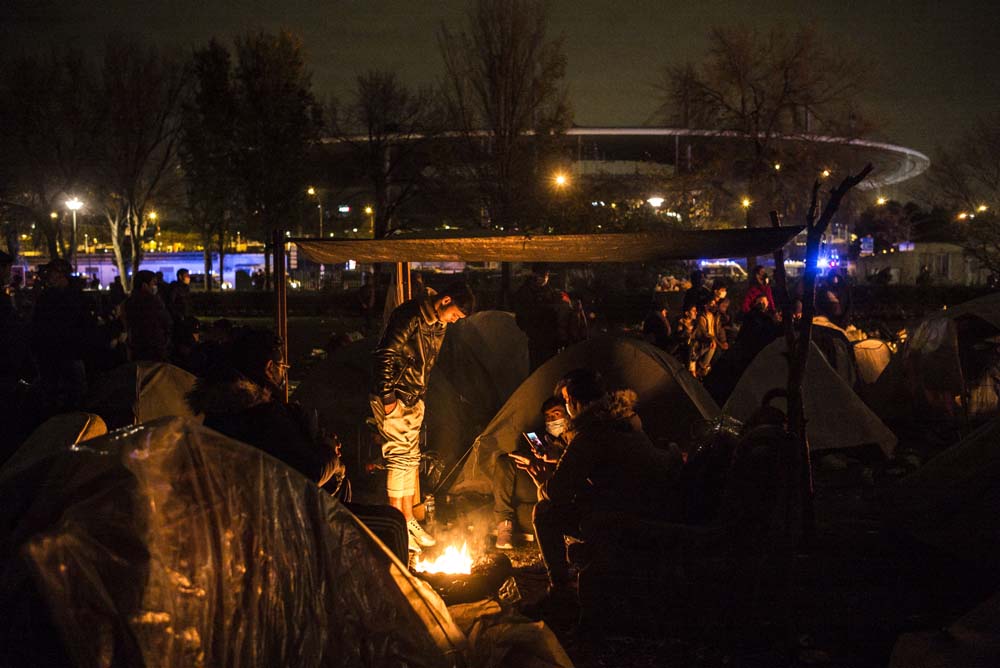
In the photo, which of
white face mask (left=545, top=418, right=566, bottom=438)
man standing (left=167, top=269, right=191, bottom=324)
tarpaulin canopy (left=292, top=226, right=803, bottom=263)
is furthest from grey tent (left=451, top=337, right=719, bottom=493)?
man standing (left=167, top=269, right=191, bottom=324)

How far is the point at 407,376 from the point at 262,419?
2.17m

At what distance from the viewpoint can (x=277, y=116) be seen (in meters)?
32.3

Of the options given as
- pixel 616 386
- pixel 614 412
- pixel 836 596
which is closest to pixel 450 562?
pixel 614 412

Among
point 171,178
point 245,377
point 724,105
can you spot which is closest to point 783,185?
point 724,105

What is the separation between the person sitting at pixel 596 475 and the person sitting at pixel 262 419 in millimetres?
1006

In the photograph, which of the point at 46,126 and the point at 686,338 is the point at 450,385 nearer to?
the point at 686,338

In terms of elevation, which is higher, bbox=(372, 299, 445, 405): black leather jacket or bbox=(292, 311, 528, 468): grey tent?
bbox=(372, 299, 445, 405): black leather jacket

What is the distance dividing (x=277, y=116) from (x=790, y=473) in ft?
99.8

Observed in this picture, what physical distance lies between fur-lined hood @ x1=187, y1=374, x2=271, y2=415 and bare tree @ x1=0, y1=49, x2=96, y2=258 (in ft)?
117

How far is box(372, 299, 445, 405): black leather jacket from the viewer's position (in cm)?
629

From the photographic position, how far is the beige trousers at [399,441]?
642 cm

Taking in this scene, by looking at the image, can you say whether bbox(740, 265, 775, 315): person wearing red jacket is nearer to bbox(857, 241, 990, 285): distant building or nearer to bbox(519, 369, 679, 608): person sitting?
bbox(519, 369, 679, 608): person sitting

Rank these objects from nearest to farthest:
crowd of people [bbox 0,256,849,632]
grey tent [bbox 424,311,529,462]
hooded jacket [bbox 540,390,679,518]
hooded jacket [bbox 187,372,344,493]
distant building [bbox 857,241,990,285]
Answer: hooded jacket [bbox 187,372,344,493] < crowd of people [bbox 0,256,849,632] < hooded jacket [bbox 540,390,679,518] < grey tent [bbox 424,311,529,462] < distant building [bbox 857,241,990,285]

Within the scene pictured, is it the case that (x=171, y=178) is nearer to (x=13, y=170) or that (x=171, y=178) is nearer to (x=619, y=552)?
(x=13, y=170)
